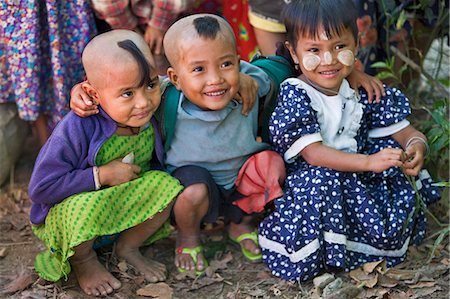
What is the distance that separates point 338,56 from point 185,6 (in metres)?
0.89

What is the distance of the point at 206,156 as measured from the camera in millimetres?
3086

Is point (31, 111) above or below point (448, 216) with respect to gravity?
above

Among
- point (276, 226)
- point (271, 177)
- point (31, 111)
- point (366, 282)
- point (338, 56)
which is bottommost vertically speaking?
point (366, 282)

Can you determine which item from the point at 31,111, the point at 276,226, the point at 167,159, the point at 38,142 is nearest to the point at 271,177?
the point at 276,226

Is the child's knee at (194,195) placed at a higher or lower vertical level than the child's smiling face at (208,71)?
lower

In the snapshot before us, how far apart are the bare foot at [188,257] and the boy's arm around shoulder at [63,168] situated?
53 cm

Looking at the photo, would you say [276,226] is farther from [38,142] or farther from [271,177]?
[38,142]

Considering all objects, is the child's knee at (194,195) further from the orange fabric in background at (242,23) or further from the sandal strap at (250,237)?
the orange fabric in background at (242,23)

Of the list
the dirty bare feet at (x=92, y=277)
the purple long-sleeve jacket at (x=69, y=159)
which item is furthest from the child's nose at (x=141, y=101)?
the dirty bare feet at (x=92, y=277)

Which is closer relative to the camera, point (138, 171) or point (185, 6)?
point (138, 171)

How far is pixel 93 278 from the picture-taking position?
295 centimetres

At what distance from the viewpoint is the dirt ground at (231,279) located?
2943 millimetres

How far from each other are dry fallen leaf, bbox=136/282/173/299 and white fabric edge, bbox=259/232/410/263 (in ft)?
1.55

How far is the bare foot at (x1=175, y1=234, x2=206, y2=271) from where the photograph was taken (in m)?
3.13
